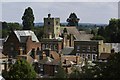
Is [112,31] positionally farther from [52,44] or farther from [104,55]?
[104,55]

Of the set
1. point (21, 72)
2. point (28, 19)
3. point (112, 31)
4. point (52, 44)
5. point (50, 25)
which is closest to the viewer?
point (21, 72)

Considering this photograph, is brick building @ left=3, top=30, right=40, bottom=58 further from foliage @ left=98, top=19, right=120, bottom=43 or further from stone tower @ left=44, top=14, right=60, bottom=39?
foliage @ left=98, top=19, right=120, bottom=43

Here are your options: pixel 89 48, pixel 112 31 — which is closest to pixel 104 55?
pixel 89 48

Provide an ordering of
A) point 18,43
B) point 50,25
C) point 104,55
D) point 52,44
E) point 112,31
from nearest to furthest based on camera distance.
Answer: point 104,55 < point 18,43 < point 52,44 < point 50,25 < point 112,31

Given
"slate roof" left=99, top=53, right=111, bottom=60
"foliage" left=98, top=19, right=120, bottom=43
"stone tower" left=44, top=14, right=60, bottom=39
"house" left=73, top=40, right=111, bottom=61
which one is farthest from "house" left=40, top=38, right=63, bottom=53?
"foliage" left=98, top=19, right=120, bottom=43

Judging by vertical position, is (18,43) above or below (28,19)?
below

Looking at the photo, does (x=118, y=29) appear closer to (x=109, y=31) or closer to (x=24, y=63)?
(x=109, y=31)

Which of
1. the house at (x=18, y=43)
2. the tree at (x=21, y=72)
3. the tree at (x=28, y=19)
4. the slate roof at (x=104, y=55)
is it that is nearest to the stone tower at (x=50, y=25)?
the tree at (x=28, y=19)

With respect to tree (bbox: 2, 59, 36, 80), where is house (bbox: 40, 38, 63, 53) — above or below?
above

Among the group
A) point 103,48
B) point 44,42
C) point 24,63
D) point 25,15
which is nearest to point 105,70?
point 24,63

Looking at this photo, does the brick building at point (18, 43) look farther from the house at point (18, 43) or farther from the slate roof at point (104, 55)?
the slate roof at point (104, 55)

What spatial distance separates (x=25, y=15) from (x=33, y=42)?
10.2 m

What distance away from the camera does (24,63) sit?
750 cm

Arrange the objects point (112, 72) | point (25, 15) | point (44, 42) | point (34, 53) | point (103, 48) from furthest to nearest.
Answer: point (25, 15) → point (44, 42) → point (103, 48) → point (34, 53) → point (112, 72)
